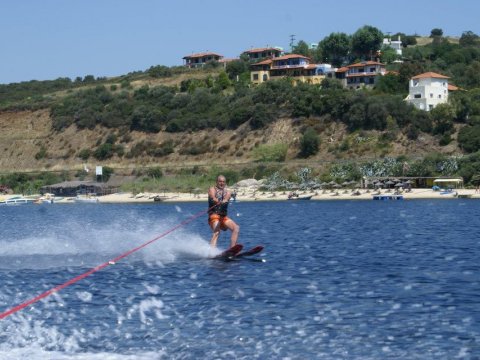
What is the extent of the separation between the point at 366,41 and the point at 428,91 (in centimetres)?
3136

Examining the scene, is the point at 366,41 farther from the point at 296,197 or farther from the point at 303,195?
the point at 296,197

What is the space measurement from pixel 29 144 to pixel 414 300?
92460 millimetres

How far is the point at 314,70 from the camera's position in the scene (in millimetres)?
110000

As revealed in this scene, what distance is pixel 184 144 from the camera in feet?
309

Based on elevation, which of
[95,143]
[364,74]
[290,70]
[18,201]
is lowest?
[18,201]

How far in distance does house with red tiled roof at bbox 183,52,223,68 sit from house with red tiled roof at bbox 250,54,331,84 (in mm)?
24070

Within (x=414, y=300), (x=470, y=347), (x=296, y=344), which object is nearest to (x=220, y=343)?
(x=296, y=344)

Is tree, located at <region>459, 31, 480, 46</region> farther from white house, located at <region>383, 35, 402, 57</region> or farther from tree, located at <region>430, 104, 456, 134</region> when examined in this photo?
tree, located at <region>430, 104, 456, 134</region>

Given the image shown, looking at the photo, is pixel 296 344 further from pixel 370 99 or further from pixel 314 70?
pixel 314 70

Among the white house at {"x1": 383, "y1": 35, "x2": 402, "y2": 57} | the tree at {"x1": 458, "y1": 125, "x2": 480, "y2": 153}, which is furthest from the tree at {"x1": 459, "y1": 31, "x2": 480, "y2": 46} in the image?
the tree at {"x1": 458, "y1": 125, "x2": 480, "y2": 153}

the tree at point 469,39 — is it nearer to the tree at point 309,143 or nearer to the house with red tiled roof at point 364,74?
the house with red tiled roof at point 364,74

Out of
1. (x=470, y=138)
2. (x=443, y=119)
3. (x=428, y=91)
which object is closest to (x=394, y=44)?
(x=428, y=91)

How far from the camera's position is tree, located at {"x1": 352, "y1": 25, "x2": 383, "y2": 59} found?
120 metres

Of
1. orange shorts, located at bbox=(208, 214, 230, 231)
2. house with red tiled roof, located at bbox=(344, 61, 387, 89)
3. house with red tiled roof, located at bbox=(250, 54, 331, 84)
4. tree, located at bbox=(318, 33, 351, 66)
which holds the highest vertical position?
tree, located at bbox=(318, 33, 351, 66)
